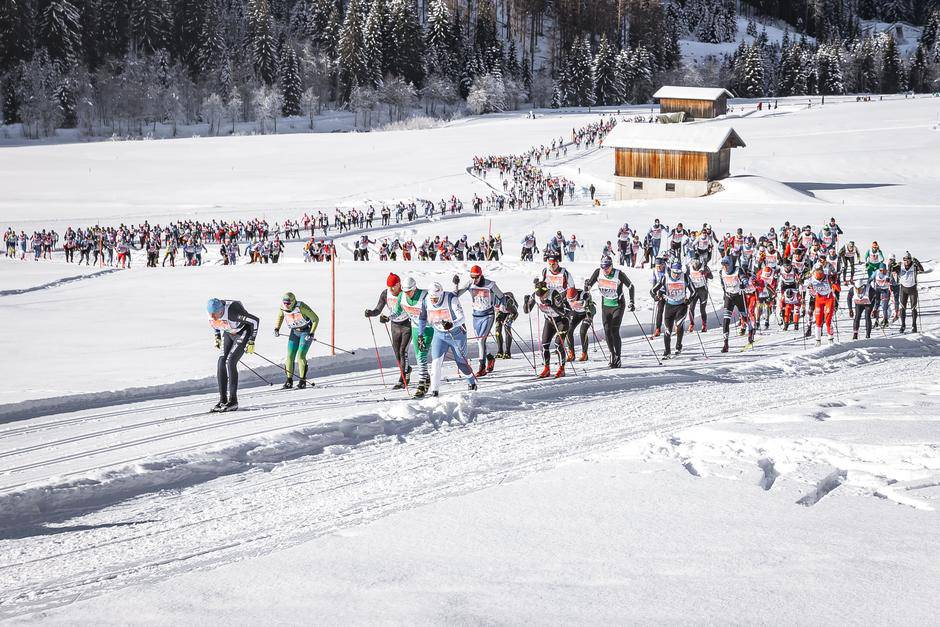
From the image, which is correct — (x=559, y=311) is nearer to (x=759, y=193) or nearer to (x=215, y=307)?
(x=215, y=307)

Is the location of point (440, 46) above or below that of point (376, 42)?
above

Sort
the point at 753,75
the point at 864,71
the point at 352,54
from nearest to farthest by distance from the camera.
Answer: the point at 352,54 → the point at 753,75 → the point at 864,71

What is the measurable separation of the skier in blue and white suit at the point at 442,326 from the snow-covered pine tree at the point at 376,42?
8579 centimetres

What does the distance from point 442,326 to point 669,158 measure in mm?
35861

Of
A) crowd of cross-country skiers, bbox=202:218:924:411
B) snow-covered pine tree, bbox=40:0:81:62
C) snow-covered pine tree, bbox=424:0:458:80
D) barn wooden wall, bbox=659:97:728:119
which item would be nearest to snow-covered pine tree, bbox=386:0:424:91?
snow-covered pine tree, bbox=424:0:458:80

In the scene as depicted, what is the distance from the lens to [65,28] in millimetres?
90438

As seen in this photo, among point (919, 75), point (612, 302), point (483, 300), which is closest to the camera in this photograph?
point (483, 300)

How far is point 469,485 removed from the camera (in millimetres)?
7086

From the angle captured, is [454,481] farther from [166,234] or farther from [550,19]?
[550,19]

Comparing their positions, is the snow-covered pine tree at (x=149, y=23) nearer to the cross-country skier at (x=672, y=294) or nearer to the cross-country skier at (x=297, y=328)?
the cross-country skier at (x=297, y=328)

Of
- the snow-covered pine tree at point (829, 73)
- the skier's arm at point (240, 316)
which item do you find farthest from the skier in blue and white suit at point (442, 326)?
the snow-covered pine tree at point (829, 73)

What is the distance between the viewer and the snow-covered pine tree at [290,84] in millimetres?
89875

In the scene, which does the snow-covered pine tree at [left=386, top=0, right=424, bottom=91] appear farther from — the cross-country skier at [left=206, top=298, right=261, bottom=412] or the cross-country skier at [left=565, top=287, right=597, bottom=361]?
the cross-country skier at [left=206, top=298, right=261, bottom=412]

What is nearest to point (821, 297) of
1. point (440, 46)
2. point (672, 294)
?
point (672, 294)
